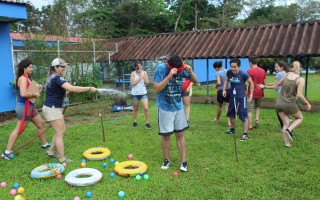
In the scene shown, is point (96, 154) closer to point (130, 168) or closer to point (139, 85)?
point (130, 168)

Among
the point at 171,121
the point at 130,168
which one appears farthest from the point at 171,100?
the point at 130,168

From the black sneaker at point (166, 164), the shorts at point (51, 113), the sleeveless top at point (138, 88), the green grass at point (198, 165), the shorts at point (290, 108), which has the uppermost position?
the sleeveless top at point (138, 88)

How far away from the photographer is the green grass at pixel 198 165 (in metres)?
3.81

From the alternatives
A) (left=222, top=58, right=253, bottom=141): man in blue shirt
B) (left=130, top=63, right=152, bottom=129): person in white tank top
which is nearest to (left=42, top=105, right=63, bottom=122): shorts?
(left=130, top=63, right=152, bottom=129): person in white tank top

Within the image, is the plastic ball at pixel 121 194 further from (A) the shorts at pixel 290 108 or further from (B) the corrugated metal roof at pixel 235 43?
(B) the corrugated metal roof at pixel 235 43

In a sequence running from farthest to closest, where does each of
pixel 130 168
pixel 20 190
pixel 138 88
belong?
pixel 138 88
pixel 130 168
pixel 20 190

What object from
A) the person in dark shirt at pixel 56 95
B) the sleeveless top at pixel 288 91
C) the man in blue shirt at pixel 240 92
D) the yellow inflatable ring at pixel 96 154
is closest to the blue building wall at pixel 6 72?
the yellow inflatable ring at pixel 96 154

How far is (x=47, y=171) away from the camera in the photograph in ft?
14.4

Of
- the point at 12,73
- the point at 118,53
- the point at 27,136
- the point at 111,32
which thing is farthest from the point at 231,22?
the point at 27,136

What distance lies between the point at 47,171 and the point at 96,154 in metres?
1.07

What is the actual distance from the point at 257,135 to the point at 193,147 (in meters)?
1.76

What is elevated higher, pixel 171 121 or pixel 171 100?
pixel 171 100

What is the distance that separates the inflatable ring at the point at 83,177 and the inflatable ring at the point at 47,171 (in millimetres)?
255

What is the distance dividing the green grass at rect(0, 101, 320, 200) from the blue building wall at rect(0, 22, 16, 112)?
201 cm
